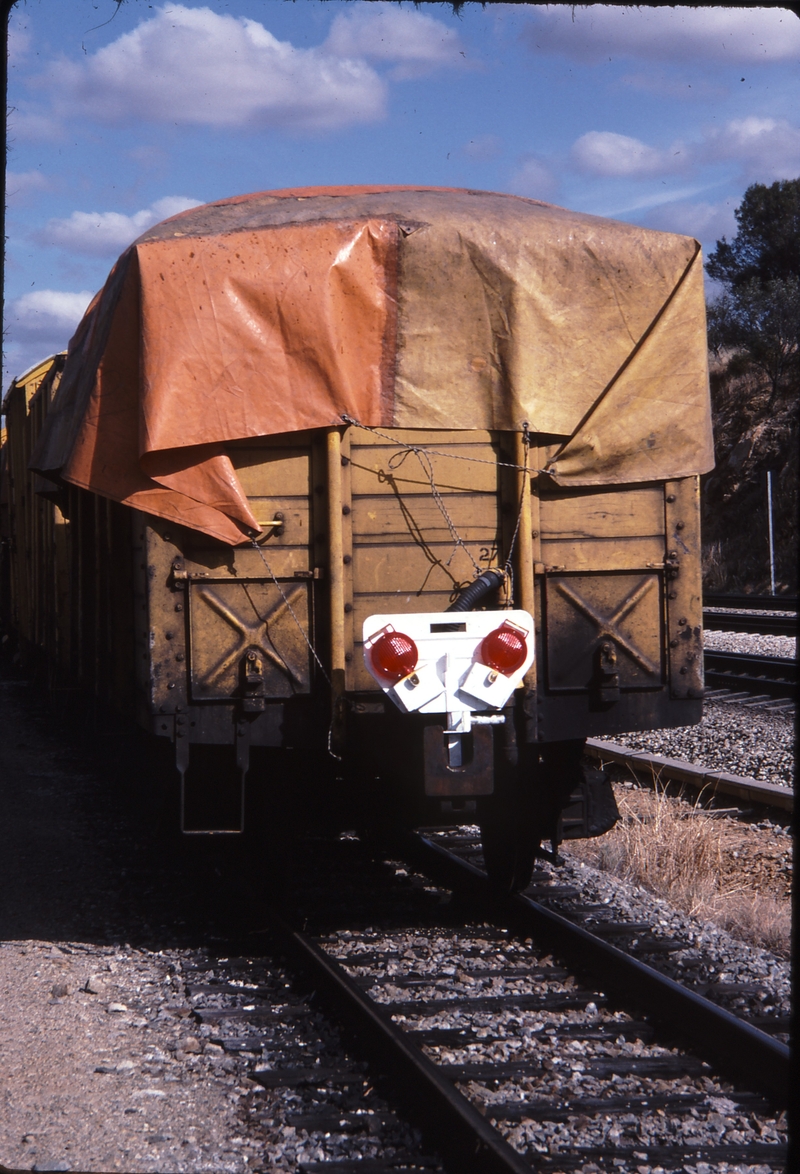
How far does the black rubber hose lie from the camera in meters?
4.74

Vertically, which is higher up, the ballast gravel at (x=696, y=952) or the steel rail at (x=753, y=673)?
the steel rail at (x=753, y=673)

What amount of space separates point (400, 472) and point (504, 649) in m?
0.95

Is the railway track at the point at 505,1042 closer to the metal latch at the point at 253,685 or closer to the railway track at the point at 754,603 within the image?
the metal latch at the point at 253,685

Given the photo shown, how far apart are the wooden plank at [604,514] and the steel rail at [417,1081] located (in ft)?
6.80

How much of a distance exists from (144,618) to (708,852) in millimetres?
3568

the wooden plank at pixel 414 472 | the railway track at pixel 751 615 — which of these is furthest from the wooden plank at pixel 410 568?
the railway track at pixel 751 615

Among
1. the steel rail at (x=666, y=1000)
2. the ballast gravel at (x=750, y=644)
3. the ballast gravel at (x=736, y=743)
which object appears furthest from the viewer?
the ballast gravel at (x=750, y=644)

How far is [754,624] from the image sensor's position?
776 inches

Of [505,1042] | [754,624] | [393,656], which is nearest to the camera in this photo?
[505,1042]

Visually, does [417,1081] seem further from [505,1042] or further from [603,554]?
[603,554]

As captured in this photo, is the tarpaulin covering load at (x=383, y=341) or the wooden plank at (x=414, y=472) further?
the wooden plank at (x=414, y=472)

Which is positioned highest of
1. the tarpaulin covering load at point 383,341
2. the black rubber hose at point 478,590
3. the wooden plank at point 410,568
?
the tarpaulin covering load at point 383,341

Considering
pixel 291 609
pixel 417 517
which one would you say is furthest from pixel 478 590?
pixel 291 609

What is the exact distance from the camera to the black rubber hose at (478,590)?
4.74 meters
